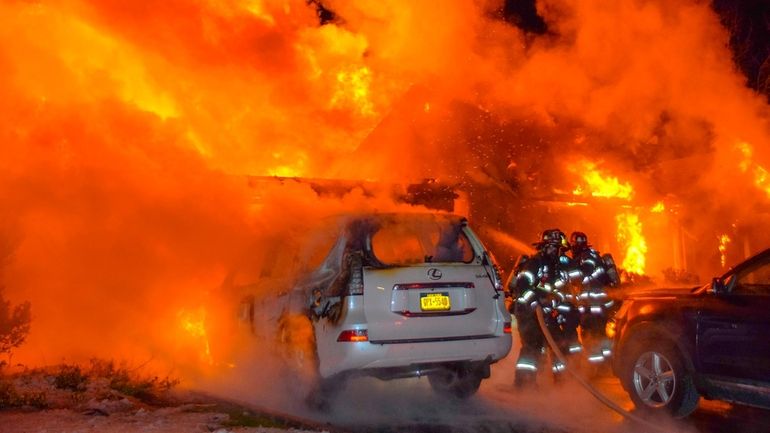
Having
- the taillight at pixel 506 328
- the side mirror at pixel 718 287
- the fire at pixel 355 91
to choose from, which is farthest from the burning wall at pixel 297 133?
the side mirror at pixel 718 287

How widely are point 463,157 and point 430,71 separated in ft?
6.98

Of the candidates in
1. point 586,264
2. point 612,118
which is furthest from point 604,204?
point 586,264

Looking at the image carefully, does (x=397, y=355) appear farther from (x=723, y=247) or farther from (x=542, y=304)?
(x=723, y=247)

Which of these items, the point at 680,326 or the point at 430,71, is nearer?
the point at 680,326

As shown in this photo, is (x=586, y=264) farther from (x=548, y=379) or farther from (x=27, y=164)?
(x=27, y=164)

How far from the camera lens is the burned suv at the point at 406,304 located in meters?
5.86

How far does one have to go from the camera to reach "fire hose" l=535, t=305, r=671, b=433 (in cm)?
592

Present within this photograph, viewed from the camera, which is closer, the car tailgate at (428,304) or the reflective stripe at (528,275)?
the car tailgate at (428,304)

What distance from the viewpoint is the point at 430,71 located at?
52.2 ft

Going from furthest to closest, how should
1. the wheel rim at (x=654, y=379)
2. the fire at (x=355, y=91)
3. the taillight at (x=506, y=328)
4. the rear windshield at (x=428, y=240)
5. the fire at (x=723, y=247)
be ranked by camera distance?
the fire at (x=355, y=91)
the fire at (x=723, y=247)
the rear windshield at (x=428, y=240)
the taillight at (x=506, y=328)
the wheel rim at (x=654, y=379)

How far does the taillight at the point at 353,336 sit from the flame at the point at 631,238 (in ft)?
42.1

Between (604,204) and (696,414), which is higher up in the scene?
(604,204)

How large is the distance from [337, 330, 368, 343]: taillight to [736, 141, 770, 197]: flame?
1093 centimetres

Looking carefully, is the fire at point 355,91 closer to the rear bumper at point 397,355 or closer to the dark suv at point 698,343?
the dark suv at point 698,343
